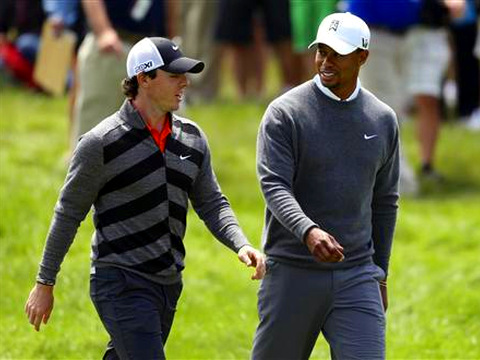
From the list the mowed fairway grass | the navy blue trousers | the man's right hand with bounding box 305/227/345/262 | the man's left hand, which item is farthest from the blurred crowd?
the man's right hand with bounding box 305/227/345/262

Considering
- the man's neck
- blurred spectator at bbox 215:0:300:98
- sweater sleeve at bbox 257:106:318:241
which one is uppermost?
the man's neck

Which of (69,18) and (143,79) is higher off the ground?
(143,79)

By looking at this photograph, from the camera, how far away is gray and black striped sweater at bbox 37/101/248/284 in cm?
651

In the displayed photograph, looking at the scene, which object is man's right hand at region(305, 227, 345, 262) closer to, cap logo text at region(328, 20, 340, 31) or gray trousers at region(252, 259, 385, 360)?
gray trousers at region(252, 259, 385, 360)

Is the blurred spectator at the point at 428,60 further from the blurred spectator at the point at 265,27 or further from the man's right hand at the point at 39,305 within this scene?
the man's right hand at the point at 39,305

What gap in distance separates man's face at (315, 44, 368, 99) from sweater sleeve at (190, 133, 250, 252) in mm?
604

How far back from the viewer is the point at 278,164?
21.4ft

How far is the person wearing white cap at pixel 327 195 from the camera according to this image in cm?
659

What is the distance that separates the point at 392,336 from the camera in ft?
31.1

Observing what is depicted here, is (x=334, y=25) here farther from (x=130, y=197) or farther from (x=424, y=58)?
(x=424, y=58)

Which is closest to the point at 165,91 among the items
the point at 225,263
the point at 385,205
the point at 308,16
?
the point at 385,205

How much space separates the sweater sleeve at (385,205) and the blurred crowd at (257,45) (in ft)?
14.9

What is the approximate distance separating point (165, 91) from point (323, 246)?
3.33ft

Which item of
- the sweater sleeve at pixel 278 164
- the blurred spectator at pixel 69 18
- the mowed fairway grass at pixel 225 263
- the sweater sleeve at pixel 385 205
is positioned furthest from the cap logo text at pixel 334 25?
the blurred spectator at pixel 69 18
